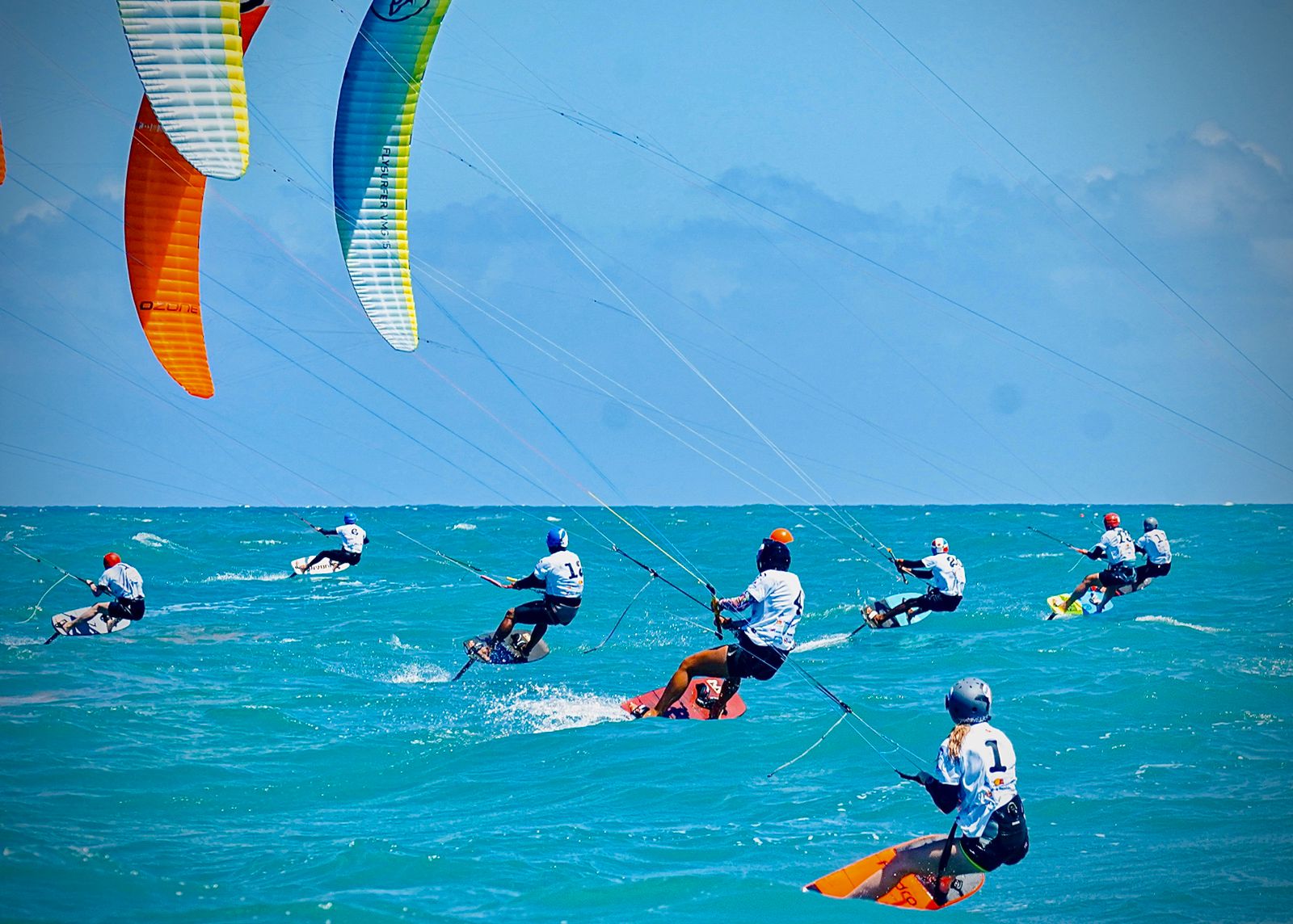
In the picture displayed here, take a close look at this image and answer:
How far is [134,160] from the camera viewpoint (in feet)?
48.1

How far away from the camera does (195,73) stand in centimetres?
1123

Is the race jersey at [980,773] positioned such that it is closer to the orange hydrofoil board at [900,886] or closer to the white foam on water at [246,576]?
the orange hydrofoil board at [900,886]

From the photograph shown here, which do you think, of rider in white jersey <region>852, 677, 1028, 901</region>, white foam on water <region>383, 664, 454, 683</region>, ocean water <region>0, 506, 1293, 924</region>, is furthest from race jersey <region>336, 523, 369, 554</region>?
rider in white jersey <region>852, 677, 1028, 901</region>

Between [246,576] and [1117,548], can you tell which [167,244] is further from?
[246,576]

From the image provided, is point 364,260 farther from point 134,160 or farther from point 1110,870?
point 1110,870

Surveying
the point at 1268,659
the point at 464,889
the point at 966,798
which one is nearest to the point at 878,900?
the point at 966,798

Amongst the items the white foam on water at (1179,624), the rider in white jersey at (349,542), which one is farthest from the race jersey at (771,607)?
the rider in white jersey at (349,542)

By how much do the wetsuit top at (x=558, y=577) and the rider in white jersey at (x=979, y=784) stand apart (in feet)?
24.6

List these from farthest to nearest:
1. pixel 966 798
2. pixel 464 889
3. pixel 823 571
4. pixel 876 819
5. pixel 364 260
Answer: pixel 823 571 < pixel 364 260 < pixel 876 819 < pixel 464 889 < pixel 966 798

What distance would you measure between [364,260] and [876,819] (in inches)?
362

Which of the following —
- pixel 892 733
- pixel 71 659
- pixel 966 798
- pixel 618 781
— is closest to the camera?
pixel 966 798

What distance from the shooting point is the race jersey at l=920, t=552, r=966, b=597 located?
60.5 ft

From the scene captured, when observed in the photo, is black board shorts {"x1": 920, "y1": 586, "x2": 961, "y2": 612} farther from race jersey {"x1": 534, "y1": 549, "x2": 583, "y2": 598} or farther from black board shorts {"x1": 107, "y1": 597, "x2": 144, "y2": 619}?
black board shorts {"x1": 107, "y1": 597, "x2": 144, "y2": 619}

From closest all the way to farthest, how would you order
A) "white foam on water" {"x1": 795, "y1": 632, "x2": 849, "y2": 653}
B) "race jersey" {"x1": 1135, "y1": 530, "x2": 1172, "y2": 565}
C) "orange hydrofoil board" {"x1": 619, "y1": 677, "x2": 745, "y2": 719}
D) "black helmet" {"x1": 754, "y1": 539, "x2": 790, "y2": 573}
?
"black helmet" {"x1": 754, "y1": 539, "x2": 790, "y2": 573}, "orange hydrofoil board" {"x1": 619, "y1": 677, "x2": 745, "y2": 719}, "white foam on water" {"x1": 795, "y1": 632, "x2": 849, "y2": 653}, "race jersey" {"x1": 1135, "y1": 530, "x2": 1172, "y2": 565}
